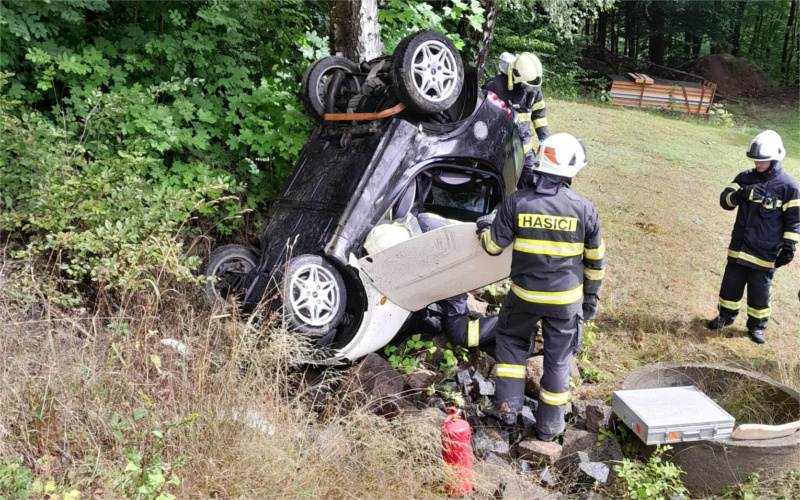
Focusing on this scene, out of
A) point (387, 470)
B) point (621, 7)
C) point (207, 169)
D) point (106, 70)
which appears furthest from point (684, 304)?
point (621, 7)

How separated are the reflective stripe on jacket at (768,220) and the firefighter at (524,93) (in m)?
1.79

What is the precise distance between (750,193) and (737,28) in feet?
63.5

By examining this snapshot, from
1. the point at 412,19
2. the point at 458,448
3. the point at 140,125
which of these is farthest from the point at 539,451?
the point at 412,19

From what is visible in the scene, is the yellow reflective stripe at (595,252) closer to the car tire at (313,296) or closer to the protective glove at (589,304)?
the protective glove at (589,304)

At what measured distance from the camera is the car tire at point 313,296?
3.98 m

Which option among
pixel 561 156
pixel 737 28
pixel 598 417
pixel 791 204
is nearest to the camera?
pixel 561 156

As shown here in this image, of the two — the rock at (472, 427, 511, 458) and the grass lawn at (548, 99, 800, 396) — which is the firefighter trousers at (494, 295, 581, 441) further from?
the grass lawn at (548, 99, 800, 396)

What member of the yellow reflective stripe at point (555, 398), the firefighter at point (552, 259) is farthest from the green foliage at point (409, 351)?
the yellow reflective stripe at point (555, 398)

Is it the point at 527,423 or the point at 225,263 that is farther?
the point at 225,263

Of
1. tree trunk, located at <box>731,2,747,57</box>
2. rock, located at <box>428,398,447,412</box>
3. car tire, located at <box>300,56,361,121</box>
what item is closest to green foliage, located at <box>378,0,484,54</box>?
car tire, located at <box>300,56,361,121</box>

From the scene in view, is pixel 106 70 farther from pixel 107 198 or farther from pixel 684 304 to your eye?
pixel 684 304

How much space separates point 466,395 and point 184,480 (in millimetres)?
2058

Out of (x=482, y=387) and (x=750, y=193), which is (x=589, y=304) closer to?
(x=482, y=387)

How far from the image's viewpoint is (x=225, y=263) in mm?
4734
